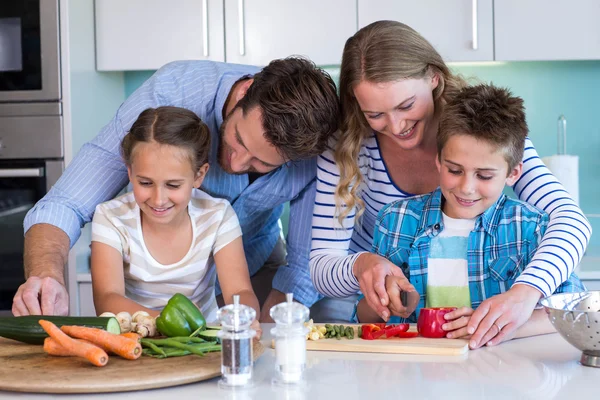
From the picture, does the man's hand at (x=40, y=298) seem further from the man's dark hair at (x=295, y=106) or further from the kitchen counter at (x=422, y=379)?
the man's dark hair at (x=295, y=106)

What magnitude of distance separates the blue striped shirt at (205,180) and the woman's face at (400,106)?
0.39 metres

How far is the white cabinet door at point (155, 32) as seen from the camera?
315cm

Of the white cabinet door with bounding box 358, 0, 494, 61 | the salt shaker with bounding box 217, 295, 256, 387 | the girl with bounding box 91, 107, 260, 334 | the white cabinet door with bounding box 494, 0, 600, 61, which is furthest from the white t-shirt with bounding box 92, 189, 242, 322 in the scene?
the white cabinet door with bounding box 494, 0, 600, 61

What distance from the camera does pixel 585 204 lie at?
11.2 ft

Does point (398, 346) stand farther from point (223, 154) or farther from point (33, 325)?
point (223, 154)

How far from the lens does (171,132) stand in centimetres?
191

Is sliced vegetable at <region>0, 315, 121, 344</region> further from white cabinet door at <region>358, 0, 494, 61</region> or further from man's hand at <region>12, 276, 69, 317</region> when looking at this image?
white cabinet door at <region>358, 0, 494, 61</region>

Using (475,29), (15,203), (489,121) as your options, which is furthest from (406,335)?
(15,203)

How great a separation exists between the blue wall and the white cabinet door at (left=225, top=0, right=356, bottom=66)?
0.58m

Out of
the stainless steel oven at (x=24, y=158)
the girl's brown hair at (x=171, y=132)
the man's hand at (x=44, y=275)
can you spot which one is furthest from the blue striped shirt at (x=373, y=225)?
the stainless steel oven at (x=24, y=158)

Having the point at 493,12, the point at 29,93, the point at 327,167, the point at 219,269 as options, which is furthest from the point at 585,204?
the point at 29,93

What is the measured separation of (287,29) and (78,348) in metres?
2.02

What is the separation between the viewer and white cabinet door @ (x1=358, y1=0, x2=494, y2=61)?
9.90ft

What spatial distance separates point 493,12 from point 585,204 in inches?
37.2
